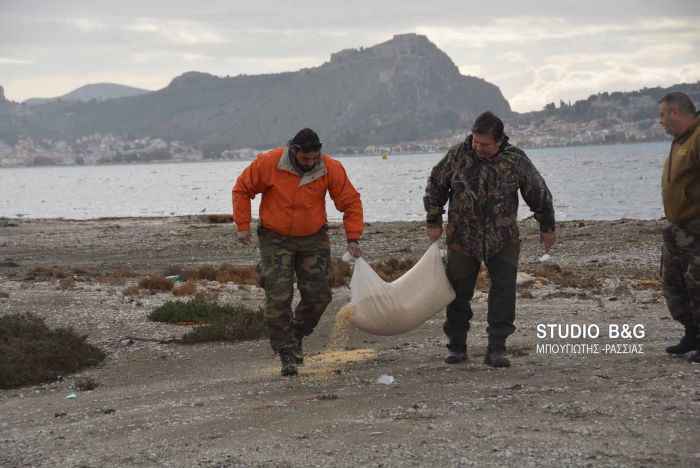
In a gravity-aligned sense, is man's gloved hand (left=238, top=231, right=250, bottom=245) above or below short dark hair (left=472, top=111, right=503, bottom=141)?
below

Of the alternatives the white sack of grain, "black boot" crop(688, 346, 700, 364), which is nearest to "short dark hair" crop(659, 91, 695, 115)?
"black boot" crop(688, 346, 700, 364)

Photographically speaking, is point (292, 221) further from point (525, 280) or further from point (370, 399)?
point (525, 280)

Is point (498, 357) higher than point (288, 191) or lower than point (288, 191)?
lower

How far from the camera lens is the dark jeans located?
311 inches

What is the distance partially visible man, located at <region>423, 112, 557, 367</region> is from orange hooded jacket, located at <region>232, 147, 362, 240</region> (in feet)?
2.72

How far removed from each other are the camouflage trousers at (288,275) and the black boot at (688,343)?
2.94 m

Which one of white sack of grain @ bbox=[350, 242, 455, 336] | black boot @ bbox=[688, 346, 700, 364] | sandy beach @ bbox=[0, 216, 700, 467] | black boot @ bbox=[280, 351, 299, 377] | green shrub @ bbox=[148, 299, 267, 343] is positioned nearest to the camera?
sandy beach @ bbox=[0, 216, 700, 467]

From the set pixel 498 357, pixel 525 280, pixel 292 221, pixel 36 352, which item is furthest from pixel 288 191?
pixel 525 280

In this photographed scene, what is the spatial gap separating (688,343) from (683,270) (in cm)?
72

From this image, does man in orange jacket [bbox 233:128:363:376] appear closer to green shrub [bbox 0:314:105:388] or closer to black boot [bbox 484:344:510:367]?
black boot [bbox 484:344:510:367]

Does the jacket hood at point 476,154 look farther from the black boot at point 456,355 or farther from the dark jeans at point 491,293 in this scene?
the black boot at point 456,355

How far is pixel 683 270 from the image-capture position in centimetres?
766

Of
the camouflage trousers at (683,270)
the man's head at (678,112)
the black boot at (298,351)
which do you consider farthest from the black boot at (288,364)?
the man's head at (678,112)

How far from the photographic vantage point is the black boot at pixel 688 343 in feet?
26.1
